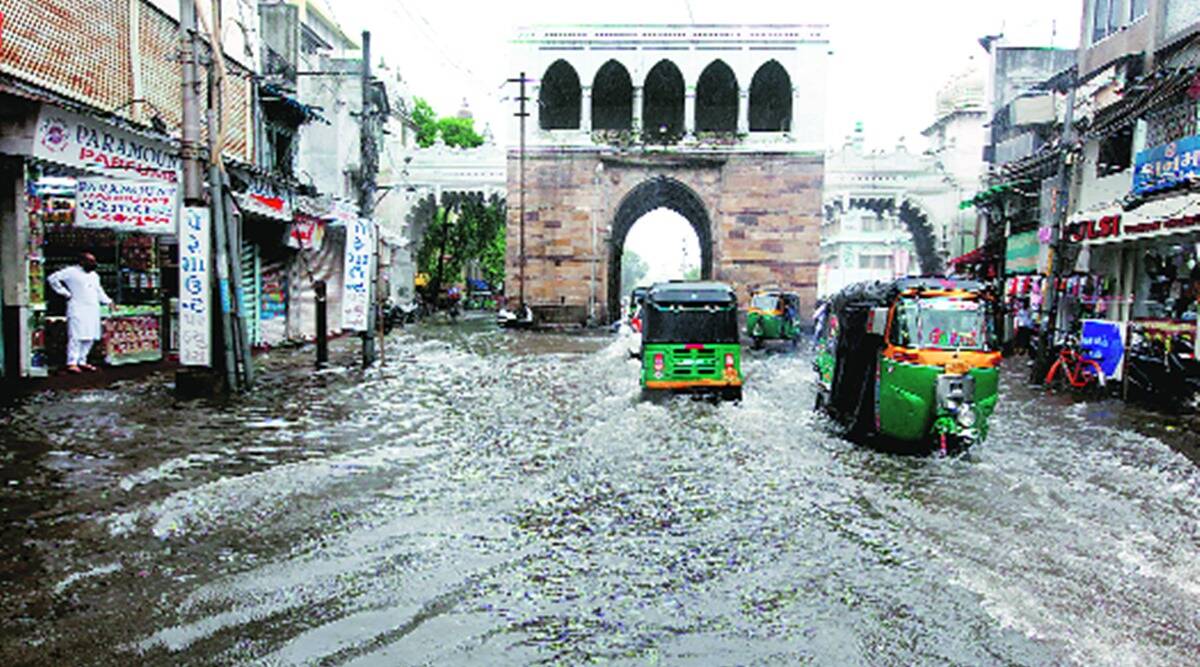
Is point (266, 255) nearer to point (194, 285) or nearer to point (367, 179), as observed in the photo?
point (367, 179)

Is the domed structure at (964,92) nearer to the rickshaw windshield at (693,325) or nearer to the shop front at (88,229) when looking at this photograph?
the rickshaw windshield at (693,325)

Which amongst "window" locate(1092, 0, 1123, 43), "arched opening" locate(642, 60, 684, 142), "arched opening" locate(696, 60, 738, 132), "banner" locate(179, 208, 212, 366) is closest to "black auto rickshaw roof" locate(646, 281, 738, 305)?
"banner" locate(179, 208, 212, 366)

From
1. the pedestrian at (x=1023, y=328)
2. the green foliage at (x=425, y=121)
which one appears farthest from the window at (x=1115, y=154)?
the green foliage at (x=425, y=121)

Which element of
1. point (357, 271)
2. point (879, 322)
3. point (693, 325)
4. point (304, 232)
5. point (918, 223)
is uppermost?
point (918, 223)

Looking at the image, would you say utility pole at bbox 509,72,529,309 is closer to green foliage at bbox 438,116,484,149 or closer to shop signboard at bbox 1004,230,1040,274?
shop signboard at bbox 1004,230,1040,274

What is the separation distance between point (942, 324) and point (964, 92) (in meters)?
38.8

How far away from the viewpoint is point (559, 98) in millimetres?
36938

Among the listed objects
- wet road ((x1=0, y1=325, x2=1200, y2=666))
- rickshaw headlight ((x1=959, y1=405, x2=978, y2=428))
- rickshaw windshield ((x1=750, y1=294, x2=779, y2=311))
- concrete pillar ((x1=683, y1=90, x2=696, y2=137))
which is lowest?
wet road ((x1=0, y1=325, x2=1200, y2=666))

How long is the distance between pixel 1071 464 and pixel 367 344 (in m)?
13.2

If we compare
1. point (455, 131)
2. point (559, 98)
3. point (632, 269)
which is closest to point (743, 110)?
point (559, 98)

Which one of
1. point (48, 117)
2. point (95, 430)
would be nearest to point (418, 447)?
point (95, 430)

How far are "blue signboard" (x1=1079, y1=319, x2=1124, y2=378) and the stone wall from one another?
18.5 meters

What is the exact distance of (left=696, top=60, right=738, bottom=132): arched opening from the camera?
36062 millimetres

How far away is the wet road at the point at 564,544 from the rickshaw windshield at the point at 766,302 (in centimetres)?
1652
